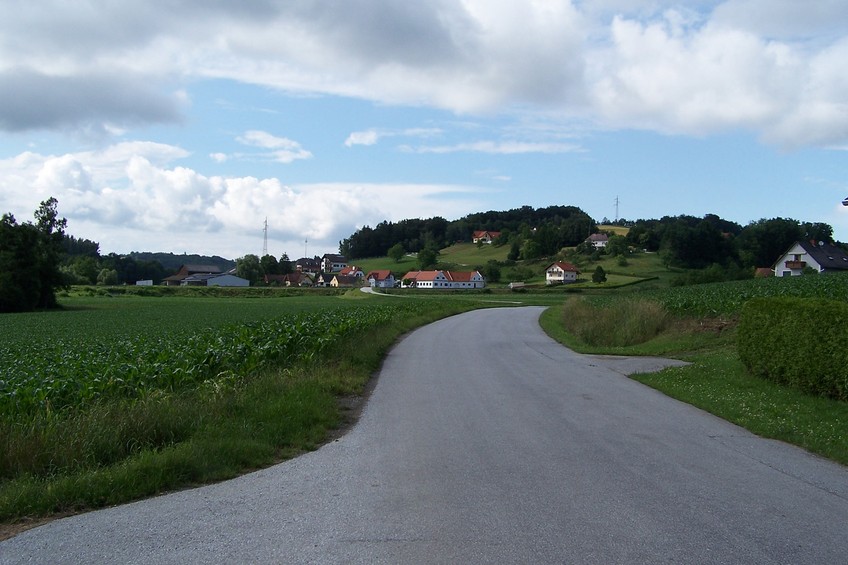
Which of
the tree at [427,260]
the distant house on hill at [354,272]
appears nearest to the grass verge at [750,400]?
the tree at [427,260]

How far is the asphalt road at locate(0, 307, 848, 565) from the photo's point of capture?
17.4ft

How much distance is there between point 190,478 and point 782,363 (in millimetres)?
10615

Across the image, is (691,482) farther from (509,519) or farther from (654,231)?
(654,231)

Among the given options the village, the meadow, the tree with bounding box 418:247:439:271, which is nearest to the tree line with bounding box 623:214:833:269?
the village

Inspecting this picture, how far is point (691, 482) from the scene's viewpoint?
7.36 metres

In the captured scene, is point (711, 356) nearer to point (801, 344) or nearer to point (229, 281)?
point (801, 344)

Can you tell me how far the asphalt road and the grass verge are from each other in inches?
16.2

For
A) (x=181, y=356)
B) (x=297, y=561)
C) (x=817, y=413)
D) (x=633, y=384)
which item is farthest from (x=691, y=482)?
(x=181, y=356)

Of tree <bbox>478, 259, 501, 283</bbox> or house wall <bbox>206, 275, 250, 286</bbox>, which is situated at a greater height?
tree <bbox>478, 259, 501, 283</bbox>

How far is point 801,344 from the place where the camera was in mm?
12398

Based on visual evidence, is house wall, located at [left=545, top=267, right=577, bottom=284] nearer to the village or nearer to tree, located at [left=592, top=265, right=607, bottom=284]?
the village

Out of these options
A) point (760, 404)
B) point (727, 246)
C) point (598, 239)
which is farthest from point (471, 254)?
point (760, 404)

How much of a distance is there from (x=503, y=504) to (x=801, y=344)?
332 inches

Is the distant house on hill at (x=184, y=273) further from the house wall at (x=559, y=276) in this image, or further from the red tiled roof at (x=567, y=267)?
the red tiled roof at (x=567, y=267)
